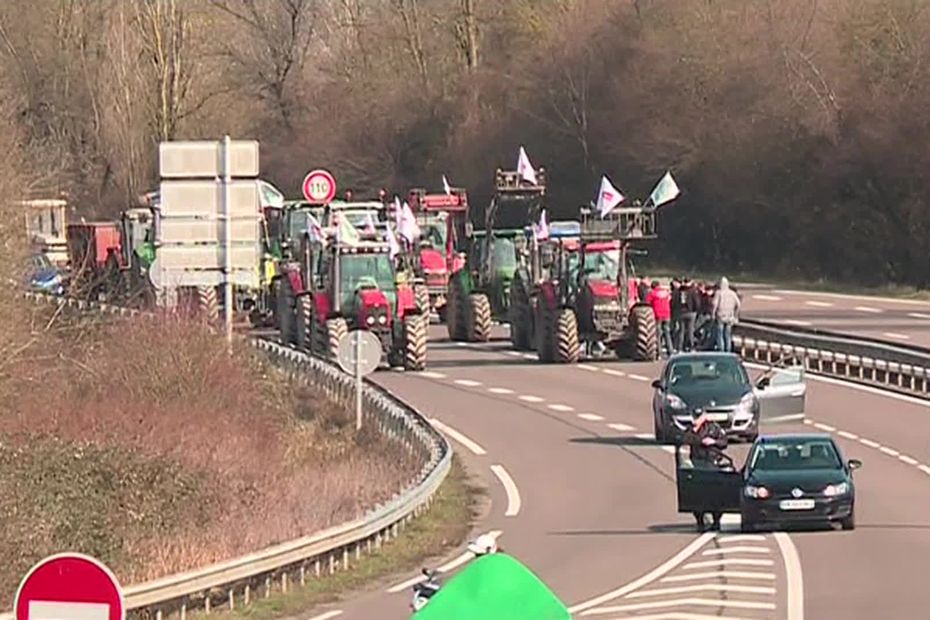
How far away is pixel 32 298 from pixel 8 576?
21.5m

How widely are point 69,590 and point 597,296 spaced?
3546cm

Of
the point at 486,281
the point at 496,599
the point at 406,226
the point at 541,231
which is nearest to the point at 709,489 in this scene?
the point at 496,599

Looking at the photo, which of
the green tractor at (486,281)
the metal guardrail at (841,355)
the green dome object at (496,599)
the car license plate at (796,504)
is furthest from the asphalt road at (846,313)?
the green dome object at (496,599)

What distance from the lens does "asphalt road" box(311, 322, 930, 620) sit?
19531 millimetres

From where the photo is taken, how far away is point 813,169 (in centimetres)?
7319

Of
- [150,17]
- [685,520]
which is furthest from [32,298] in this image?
[150,17]

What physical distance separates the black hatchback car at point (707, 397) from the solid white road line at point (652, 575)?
7763 millimetres

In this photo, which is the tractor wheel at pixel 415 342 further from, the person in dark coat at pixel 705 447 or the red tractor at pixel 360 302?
the person in dark coat at pixel 705 447

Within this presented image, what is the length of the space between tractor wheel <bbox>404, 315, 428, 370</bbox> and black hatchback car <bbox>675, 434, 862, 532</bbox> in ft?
56.1

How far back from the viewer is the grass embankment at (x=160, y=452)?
2292 centimetres

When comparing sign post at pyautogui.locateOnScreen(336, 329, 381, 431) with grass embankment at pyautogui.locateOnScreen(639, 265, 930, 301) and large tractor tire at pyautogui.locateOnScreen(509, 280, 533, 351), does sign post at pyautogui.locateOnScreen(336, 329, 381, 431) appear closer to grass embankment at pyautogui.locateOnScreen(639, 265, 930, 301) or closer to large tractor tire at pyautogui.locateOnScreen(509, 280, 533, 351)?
large tractor tire at pyautogui.locateOnScreen(509, 280, 533, 351)

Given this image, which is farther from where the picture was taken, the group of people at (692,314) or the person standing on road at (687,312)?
the person standing on road at (687,312)

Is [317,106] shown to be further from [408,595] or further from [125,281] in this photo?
[408,595]

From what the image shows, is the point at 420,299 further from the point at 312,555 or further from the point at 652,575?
the point at 652,575
